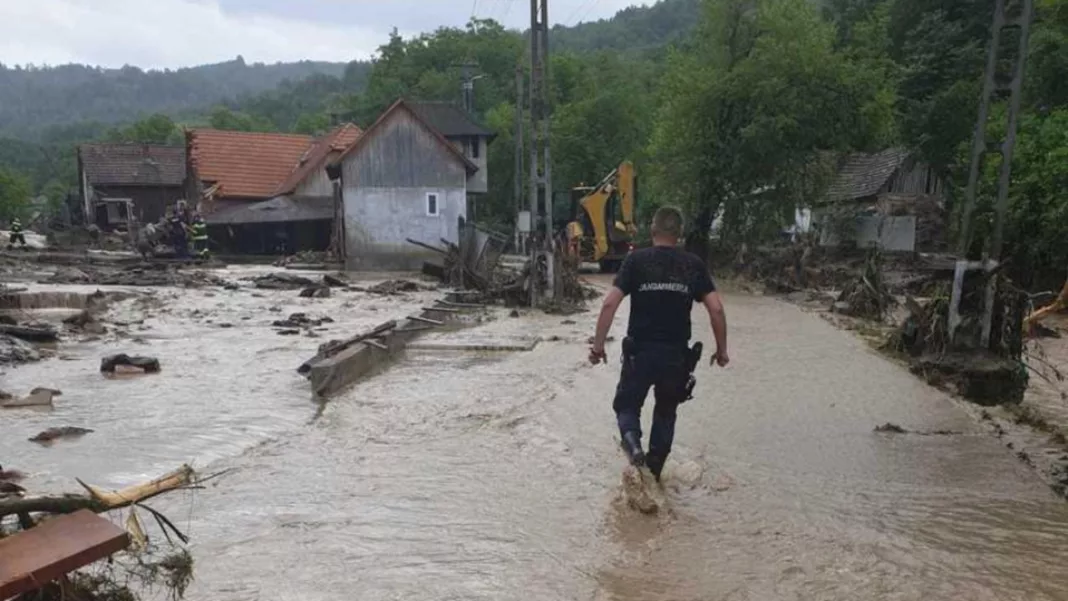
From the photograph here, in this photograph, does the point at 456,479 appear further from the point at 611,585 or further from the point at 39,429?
the point at 39,429

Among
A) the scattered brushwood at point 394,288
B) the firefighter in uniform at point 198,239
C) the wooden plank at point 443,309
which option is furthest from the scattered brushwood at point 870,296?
the firefighter in uniform at point 198,239

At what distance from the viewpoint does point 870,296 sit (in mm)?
16734

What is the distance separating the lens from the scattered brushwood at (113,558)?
303 centimetres

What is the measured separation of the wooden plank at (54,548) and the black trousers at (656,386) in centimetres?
349

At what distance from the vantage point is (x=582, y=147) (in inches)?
1998

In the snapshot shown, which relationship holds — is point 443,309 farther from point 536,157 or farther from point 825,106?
point 825,106

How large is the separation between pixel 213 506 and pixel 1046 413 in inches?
319

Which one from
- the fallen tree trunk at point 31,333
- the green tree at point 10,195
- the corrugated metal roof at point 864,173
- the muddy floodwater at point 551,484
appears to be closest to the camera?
the muddy floodwater at point 551,484

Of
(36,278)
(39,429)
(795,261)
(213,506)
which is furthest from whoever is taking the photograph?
(795,261)

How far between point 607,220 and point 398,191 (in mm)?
8788

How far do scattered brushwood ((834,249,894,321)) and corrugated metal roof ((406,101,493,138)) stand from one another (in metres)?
28.9

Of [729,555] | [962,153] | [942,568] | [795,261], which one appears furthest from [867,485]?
[962,153]

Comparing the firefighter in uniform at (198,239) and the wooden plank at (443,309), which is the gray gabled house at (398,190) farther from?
the wooden plank at (443,309)

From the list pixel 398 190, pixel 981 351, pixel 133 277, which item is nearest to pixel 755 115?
pixel 398 190
